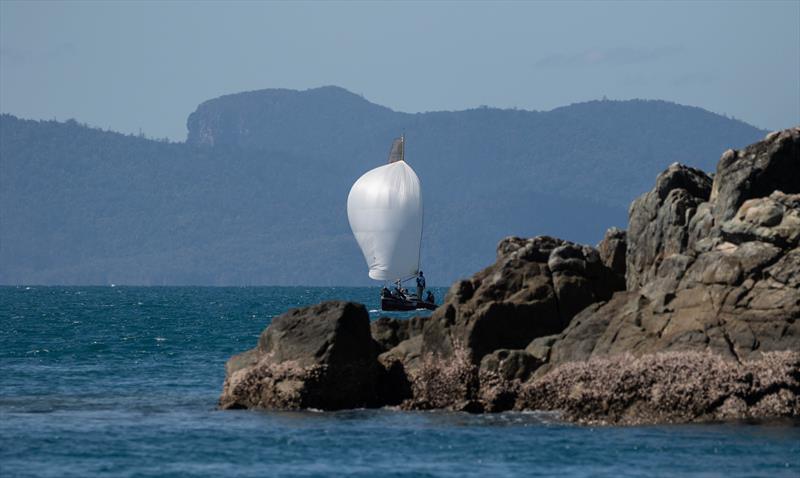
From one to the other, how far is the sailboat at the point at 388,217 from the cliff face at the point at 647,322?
Answer: 54023mm

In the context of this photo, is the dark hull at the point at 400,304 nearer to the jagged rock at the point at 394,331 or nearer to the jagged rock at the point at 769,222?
the jagged rock at the point at 394,331

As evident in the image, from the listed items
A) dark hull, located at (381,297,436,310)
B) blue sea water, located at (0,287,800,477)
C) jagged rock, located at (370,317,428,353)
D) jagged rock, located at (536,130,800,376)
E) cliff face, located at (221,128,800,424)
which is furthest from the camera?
dark hull, located at (381,297,436,310)

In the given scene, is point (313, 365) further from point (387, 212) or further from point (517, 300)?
point (387, 212)

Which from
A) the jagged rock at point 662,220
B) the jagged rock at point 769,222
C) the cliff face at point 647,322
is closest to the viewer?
the cliff face at point 647,322

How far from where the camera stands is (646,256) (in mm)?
49094

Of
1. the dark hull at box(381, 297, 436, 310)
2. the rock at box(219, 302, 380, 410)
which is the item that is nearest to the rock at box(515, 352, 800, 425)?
the rock at box(219, 302, 380, 410)

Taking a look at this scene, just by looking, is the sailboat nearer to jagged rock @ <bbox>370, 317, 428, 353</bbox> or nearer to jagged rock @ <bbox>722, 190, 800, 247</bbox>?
jagged rock @ <bbox>370, 317, 428, 353</bbox>

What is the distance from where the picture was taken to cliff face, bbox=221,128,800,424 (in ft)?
133

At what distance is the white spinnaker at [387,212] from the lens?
105 metres

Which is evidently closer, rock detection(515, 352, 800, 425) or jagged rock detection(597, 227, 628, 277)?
rock detection(515, 352, 800, 425)

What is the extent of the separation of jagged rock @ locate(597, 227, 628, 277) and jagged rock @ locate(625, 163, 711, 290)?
1771mm

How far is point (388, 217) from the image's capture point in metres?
106

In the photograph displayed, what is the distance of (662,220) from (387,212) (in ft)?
188

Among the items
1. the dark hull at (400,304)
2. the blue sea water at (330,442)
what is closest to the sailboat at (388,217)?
the dark hull at (400,304)
